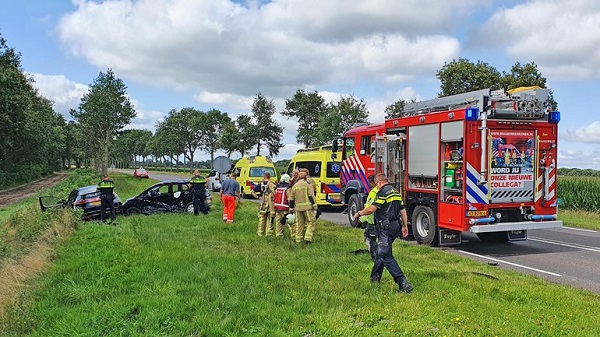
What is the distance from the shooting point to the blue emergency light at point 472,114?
10.3 metres

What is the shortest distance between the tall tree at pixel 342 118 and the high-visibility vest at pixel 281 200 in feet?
82.6

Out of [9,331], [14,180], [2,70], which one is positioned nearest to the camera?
[9,331]

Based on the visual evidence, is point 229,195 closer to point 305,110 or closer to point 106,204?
point 106,204

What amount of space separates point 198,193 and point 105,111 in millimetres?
38108

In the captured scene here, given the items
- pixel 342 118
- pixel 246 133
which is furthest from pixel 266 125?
pixel 342 118

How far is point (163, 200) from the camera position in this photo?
18.2 meters

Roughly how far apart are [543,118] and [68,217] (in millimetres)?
12749

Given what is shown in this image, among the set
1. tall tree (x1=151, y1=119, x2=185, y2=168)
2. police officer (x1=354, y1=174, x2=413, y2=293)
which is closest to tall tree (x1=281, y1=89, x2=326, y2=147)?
tall tree (x1=151, y1=119, x2=185, y2=168)

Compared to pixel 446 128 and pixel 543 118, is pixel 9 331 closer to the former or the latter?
pixel 446 128

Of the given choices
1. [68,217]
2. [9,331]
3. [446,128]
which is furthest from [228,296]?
[68,217]

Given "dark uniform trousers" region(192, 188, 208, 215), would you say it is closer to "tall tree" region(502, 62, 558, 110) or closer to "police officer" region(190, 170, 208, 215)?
"police officer" region(190, 170, 208, 215)

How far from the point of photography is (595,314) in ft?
19.8

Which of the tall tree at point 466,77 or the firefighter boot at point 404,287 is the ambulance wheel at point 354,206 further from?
the tall tree at point 466,77

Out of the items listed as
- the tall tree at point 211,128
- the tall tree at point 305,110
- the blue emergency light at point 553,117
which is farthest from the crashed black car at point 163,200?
the tall tree at point 211,128
